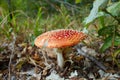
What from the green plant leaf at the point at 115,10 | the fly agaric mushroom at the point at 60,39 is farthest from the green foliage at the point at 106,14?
the fly agaric mushroom at the point at 60,39

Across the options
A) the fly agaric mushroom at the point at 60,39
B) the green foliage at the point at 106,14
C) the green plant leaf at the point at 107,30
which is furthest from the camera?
the green plant leaf at the point at 107,30

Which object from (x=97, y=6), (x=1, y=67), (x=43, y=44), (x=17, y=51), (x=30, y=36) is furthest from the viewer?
(x=30, y=36)

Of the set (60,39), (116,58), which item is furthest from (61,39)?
(116,58)

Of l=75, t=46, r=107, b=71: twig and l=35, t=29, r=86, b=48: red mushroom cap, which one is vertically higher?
l=35, t=29, r=86, b=48: red mushroom cap

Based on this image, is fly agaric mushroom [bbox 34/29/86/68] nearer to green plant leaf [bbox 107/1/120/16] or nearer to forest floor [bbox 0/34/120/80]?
forest floor [bbox 0/34/120/80]

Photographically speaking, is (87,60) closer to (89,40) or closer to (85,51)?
(85,51)

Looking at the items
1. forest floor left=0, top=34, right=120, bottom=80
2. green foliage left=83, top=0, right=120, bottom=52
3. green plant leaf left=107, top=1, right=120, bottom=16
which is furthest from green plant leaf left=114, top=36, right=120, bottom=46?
green plant leaf left=107, top=1, right=120, bottom=16

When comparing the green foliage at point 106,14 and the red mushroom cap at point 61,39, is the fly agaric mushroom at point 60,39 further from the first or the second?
the green foliage at point 106,14

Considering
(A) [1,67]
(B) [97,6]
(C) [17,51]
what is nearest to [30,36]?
(C) [17,51]
